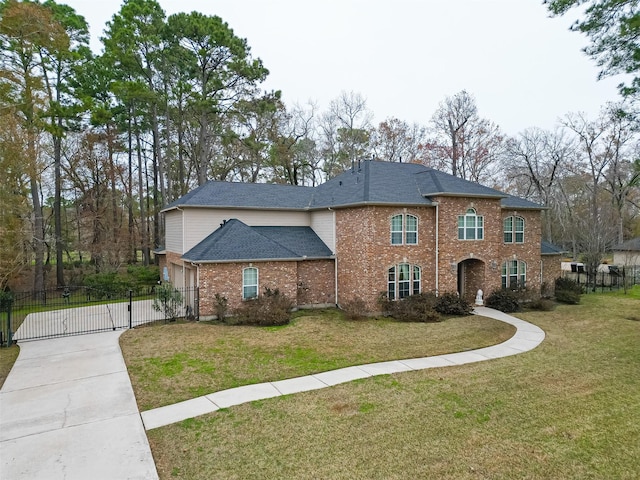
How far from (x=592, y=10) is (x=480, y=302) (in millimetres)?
12598

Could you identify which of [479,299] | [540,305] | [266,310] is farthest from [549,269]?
[266,310]

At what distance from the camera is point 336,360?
1046 centimetres

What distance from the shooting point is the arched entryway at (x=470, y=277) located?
1855cm

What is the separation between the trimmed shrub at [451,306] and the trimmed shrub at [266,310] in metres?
6.78

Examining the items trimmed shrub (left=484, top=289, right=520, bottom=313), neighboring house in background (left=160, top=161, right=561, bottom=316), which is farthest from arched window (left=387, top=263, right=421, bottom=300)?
trimmed shrub (left=484, top=289, right=520, bottom=313)

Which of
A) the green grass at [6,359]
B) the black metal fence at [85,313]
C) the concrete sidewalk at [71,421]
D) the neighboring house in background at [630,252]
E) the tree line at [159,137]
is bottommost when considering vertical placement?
the concrete sidewalk at [71,421]

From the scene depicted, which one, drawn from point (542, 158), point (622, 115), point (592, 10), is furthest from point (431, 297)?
point (542, 158)

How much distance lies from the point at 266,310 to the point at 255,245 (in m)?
3.18

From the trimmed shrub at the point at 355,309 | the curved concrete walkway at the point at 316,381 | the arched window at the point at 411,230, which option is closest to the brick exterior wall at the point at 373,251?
the arched window at the point at 411,230

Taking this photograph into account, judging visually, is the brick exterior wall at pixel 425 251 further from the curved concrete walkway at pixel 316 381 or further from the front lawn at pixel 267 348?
the curved concrete walkway at pixel 316 381

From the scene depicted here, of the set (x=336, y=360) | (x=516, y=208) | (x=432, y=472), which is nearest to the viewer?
(x=432, y=472)

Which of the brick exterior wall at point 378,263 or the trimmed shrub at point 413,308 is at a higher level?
the brick exterior wall at point 378,263

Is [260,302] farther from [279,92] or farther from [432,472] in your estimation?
[279,92]

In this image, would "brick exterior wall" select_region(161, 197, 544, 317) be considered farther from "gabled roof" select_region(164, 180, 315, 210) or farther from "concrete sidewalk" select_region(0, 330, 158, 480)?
"concrete sidewalk" select_region(0, 330, 158, 480)
